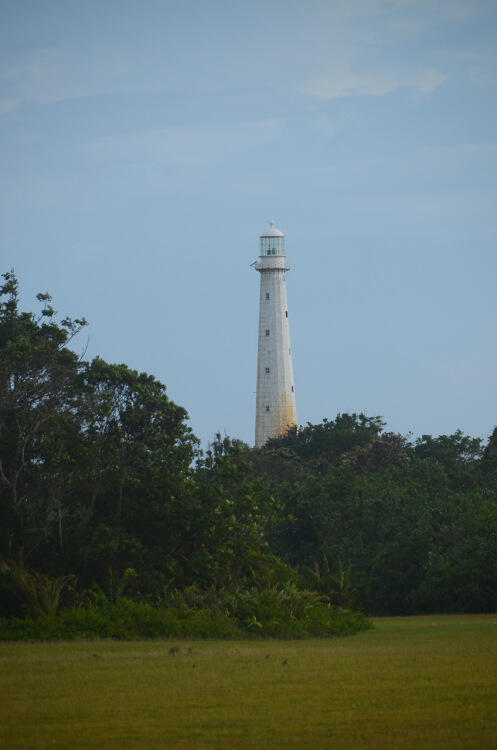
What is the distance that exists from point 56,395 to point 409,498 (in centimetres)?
1553

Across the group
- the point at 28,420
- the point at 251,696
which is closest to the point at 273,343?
the point at 28,420

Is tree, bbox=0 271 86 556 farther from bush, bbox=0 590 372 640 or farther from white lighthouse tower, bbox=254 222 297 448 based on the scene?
white lighthouse tower, bbox=254 222 297 448

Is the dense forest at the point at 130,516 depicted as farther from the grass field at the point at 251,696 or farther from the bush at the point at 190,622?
the grass field at the point at 251,696

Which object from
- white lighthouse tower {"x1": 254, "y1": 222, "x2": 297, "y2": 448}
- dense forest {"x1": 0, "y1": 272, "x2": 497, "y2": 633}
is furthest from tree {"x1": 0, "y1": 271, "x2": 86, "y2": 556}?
white lighthouse tower {"x1": 254, "y1": 222, "x2": 297, "y2": 448}

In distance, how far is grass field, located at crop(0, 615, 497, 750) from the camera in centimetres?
1117

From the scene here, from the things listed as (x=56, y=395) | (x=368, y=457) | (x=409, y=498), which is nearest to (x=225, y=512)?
(x=56, y=395)

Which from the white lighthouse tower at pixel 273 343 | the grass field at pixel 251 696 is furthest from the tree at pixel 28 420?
the white lighthouse tower at pixel 273 343

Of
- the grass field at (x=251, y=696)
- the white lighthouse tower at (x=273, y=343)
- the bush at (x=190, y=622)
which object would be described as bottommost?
the grass field at (x=251, y=696)

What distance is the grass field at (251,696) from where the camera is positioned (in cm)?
1117

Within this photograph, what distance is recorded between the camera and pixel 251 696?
45.7 feet

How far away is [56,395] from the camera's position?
98.2ft

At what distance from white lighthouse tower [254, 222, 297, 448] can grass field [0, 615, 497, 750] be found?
4977cm

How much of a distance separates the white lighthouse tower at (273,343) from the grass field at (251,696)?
1959 inches

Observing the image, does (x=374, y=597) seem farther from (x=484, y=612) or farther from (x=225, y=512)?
(x=225, y=512)
